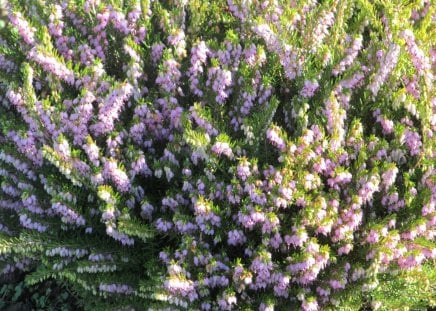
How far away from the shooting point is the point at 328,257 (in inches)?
113

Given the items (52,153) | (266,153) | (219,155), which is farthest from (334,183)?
(52,153)

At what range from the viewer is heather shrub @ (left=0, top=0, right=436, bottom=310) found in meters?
2.97

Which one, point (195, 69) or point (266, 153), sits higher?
point (195, 69)

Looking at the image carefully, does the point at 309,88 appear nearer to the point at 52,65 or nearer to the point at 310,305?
the point at 310,305

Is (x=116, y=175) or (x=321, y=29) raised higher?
(x=321, y=29)

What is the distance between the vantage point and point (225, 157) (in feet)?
10.4

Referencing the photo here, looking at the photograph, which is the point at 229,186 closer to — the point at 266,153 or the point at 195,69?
the point at 266,153

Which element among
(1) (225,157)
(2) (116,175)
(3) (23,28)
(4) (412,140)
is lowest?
(2) (116,175)

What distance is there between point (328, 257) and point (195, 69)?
135 centimetres

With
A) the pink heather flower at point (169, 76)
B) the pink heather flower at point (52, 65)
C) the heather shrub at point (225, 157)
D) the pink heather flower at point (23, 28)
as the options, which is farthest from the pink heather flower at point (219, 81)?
the pink heather flower at point (23, 28)

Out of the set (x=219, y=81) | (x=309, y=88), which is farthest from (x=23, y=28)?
(x=309, y=88)

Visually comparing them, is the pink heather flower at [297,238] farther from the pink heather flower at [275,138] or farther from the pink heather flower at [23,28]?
the pink heather flower at [23,28]

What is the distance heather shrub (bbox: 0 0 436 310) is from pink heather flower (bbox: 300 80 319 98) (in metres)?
0.01

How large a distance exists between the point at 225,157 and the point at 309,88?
637mm
